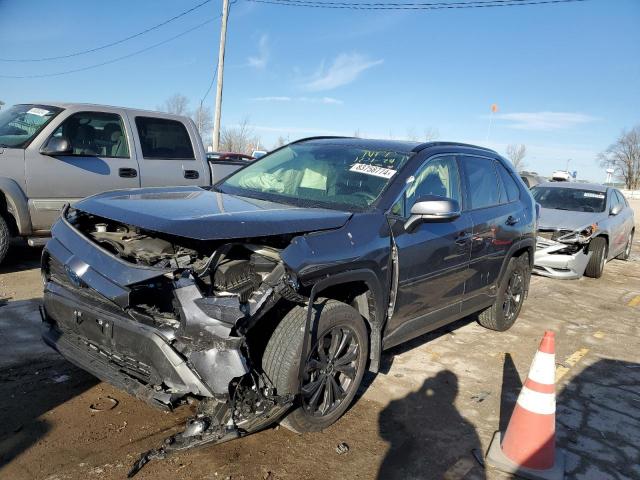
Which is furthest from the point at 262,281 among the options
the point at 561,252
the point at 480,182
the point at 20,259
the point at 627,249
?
the point at 627,249

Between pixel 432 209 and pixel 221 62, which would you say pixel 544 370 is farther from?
pixel 221 62

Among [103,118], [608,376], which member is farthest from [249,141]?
[608,376]

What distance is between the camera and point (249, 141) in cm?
4825

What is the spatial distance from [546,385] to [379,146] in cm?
217

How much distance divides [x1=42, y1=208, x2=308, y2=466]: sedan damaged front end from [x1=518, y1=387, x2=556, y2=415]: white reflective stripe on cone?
4.72 feet

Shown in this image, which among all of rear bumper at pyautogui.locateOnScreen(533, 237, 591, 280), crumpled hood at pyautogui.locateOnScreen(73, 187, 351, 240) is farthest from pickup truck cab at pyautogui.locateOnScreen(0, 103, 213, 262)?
rear bumper at pyautogui.locateOnScreen(533, 237, 591, 280)

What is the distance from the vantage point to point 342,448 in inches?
119

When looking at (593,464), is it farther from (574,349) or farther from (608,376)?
(574,349)

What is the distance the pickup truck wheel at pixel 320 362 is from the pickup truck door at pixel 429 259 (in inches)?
16.7

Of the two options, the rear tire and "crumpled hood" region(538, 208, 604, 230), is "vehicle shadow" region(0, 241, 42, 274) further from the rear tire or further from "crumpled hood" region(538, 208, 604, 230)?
the rear tire

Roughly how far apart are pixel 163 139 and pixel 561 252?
20.7 feet

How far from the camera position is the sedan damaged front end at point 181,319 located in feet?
8.21

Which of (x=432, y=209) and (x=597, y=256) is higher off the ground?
(x=432, y=209)

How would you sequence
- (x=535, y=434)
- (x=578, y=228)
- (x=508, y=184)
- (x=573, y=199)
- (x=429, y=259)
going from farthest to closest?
(x=573, y=199) < (x=578, y=228) < (x=508, y=184) < (x=429, y=259) < (x=535, y=434)
